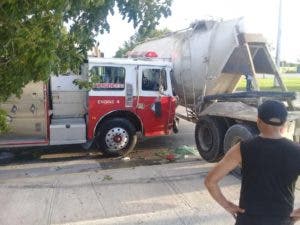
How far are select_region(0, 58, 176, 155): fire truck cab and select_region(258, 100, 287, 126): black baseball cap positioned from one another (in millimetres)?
7279

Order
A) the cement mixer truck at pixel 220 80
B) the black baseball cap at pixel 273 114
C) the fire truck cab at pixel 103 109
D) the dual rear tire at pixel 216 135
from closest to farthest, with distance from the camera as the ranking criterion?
1. the black baseball cap at pixel 273 114
2. the dual rear tire at pixel 216 135
3. the cement mixer truck at pixel 220 80
4. the fire truck cab at pixel 103 109

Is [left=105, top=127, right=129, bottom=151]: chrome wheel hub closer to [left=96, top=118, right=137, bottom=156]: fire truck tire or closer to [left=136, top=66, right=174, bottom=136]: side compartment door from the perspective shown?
[left=96, top=118, right=137, bottom=156]: fire truck tire

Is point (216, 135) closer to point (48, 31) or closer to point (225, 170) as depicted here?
point (225, 170)

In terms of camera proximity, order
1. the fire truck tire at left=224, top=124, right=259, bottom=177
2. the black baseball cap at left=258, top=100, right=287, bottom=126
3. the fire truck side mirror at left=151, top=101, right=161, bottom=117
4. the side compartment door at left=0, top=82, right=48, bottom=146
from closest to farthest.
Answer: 1. the black baseball cap at left=258, top=100, right=287, bottom=126
2. the fire truck tire at left=224, top=124, right=259, bottom=177
3. the side compartment door at left=0, top=82, right=48, bottom=146
4. the fire truck side mirror at left=151, top=101, right=161, bottom=117

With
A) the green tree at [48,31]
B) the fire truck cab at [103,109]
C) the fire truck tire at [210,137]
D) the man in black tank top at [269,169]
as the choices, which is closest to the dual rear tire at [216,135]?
the fire truck tire at [210,137]

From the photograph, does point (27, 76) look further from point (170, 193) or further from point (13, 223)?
point (170, 193)

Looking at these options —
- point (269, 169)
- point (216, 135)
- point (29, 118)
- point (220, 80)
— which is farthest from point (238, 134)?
point (269, 169)

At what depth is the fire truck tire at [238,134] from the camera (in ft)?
26.2

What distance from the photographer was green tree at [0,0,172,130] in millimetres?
2936

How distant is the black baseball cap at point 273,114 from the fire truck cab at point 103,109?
7.28 metres

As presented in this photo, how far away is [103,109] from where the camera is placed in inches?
406

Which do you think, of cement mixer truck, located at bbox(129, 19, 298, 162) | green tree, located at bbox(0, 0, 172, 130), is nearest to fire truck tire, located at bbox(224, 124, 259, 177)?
cement mixer truck, located at bbox(129, 19, 298, 162)

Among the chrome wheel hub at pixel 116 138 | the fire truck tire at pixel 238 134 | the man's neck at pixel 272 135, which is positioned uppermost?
the man's neck at pixel 272 135

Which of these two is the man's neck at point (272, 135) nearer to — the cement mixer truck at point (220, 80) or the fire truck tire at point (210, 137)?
the cement mixer truck at point (220, 80)
